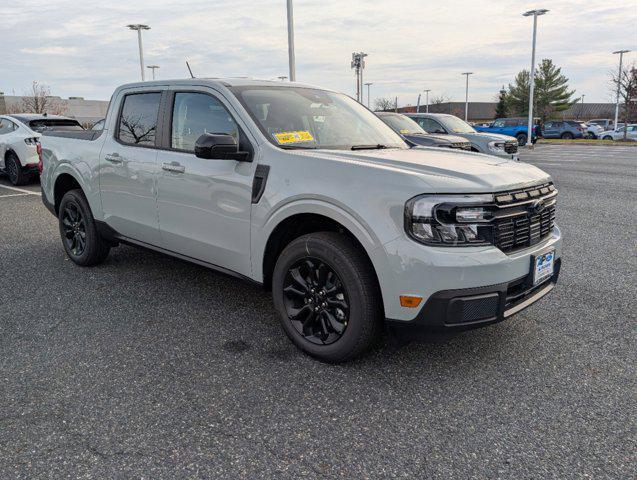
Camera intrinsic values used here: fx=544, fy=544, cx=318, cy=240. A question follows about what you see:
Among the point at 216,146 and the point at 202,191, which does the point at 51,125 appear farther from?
the point at 216,146

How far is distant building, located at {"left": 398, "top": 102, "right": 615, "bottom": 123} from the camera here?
88.9m

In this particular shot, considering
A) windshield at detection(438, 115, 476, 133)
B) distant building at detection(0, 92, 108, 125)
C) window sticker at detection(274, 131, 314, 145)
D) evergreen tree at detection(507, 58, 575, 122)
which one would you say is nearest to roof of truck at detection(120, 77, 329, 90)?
window sticker at detection(274, 131, 314, 145)

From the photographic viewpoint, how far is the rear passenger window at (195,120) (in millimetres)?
3819

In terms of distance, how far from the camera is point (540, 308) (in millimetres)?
4180

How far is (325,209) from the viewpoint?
3113 mm

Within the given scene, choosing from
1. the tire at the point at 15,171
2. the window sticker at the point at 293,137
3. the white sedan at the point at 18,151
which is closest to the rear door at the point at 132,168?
the window sticker at the point at 293,137

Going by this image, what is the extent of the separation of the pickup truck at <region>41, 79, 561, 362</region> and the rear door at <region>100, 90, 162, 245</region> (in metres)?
0.02

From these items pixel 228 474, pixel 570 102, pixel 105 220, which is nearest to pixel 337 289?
pixel 228 474

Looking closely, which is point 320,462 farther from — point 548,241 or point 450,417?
point 548,241

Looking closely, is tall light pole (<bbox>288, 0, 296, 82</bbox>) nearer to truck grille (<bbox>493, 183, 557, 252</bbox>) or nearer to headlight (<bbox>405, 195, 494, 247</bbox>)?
truck grille (<bbox>493, 183, 557, 252</bbox>)

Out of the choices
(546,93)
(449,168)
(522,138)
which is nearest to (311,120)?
(449,168)

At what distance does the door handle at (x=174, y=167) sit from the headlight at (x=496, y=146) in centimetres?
1011

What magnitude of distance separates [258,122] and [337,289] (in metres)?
1.28

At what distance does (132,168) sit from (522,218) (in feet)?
9.91
